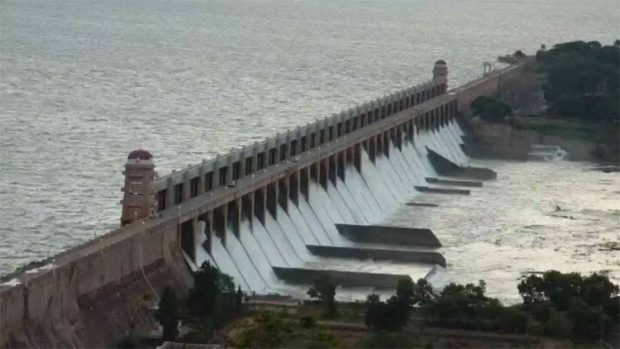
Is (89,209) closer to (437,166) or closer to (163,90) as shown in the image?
(437,166)

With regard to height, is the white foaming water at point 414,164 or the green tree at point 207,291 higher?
the white foaming water at point 414,164

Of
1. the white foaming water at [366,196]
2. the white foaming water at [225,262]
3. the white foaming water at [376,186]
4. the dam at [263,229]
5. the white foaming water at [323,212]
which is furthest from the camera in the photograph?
the white foaming water at [376,186]

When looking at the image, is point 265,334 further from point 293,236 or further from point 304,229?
point 304,229

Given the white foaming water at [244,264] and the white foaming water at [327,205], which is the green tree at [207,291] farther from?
the white foaming water at [327,205]

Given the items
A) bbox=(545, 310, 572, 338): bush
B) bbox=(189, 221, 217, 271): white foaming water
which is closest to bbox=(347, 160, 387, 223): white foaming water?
bbox=(189, 221, 217, 271): white foaming water

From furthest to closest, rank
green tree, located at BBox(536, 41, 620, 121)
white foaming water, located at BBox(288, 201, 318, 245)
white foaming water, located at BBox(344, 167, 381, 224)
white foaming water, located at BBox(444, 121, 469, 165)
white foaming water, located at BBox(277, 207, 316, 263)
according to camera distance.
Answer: green tree, located at BBox(536, 41, 620, 121), white foaming water, located at BBox(444, 121, 469, 165), white foaming water, located at BBox(344, 167, 381, 224), white foaming water, located at BBox(288, 201, 318, 245), white foaming water, located at BBox(277, 207, 316, 263)

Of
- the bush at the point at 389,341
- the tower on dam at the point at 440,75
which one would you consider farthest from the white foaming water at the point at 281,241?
the tower on dam at the point at 440,75

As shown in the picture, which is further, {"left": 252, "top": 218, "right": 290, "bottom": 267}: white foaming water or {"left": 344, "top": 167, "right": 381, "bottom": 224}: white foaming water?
{"left": 344, "top": 167, "right": 381, "bottom": 224}: white foaming water

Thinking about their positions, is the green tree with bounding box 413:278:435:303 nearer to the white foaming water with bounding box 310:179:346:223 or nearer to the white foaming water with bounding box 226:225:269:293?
the white foaming water with bounding box 226:225:269:293

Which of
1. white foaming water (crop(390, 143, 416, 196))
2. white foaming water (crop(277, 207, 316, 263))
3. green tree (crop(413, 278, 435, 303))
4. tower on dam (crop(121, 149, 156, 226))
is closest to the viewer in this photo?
green tree (crop(413, 278, 435, 303))
